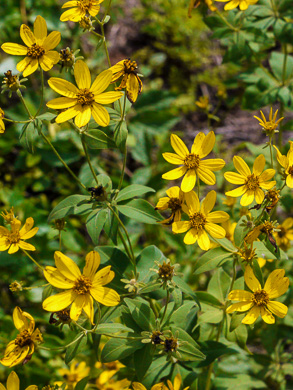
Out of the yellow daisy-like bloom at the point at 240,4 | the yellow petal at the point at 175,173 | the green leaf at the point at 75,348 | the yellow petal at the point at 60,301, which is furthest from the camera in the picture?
the yellow daisy-like bloom at the point at 240,4

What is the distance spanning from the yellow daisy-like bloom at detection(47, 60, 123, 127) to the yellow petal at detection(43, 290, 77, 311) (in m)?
0.76

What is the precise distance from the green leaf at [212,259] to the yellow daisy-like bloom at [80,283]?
49cm

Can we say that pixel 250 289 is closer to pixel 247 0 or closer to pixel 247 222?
pixel 247 222

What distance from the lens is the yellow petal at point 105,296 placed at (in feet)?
5.99

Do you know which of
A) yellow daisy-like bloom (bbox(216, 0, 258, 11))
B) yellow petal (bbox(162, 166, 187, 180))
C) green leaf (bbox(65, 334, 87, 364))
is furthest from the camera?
yellow daisy-like bloom (bbox(216, 0, 258, 11))

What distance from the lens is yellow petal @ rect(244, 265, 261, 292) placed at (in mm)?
1904

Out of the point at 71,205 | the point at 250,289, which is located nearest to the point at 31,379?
the point at 71,205

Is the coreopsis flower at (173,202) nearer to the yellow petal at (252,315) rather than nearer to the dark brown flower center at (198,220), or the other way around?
the dark brown flower center at (198,220)

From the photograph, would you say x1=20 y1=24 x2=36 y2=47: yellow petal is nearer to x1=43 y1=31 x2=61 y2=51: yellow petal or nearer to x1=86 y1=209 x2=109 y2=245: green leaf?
x1=43 y1=31 x2=61 y2=51: yellow petal

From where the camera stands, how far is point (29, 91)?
13.0 feet

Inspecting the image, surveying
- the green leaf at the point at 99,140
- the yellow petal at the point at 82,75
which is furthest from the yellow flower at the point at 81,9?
the green leaf at the point at 99,140

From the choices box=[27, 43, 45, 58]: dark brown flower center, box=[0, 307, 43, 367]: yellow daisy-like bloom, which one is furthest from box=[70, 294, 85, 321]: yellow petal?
box=[27, 43, 45, 58]: dark brown flower center

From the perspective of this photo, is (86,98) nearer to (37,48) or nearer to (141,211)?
(37,48)

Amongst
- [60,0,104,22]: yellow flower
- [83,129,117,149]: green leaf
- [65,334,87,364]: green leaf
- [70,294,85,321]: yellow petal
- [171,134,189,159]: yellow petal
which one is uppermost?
Answer: [60,0,104,22]: yellow flower
